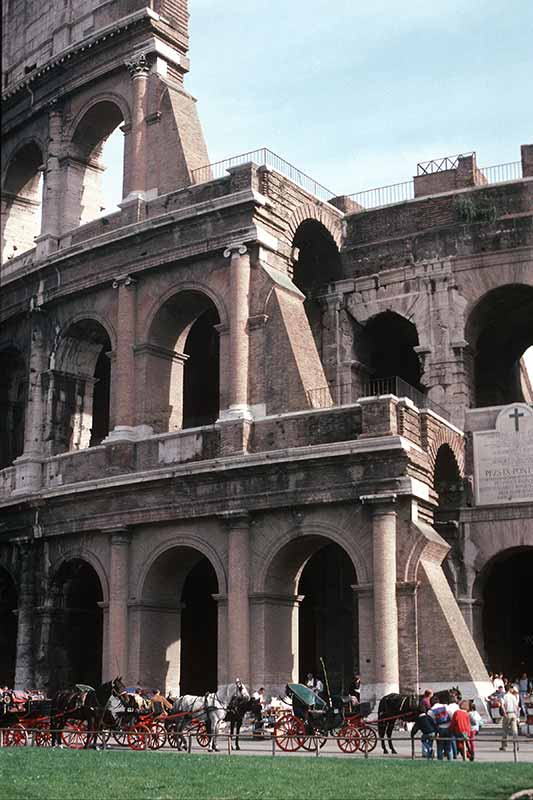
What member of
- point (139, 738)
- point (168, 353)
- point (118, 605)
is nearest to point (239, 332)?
point (168, 353)

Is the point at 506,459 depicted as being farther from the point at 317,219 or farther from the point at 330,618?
the point at 317,219

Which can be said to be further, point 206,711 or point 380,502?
point 380,502

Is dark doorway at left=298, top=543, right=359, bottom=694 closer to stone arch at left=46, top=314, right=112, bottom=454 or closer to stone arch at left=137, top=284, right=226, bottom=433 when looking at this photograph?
stone arch at left=137, top=284, right=226, bottom=433

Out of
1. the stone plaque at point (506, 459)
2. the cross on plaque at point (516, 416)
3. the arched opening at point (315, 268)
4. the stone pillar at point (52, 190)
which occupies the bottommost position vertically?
the stone plaque at point (506, 459)

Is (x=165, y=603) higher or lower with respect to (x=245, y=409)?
lower

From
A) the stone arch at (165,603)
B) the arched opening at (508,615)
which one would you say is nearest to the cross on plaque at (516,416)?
the arched opening at (508,615)

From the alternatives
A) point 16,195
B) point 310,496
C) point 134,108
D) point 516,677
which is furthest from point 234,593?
point 16,195

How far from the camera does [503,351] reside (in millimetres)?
29875

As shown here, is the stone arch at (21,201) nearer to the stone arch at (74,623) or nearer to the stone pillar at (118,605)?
the stone arch at (74,623)

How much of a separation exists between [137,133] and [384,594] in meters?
13.1

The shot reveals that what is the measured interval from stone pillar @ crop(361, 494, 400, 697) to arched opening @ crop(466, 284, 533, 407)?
6.20 m

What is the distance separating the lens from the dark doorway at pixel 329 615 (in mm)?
27875

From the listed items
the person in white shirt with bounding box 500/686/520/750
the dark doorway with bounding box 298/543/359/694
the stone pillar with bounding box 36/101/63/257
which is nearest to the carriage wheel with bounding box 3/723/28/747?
the person in white shirt with bounding box 500/686/520/750

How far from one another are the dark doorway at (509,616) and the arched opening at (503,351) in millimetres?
4104
